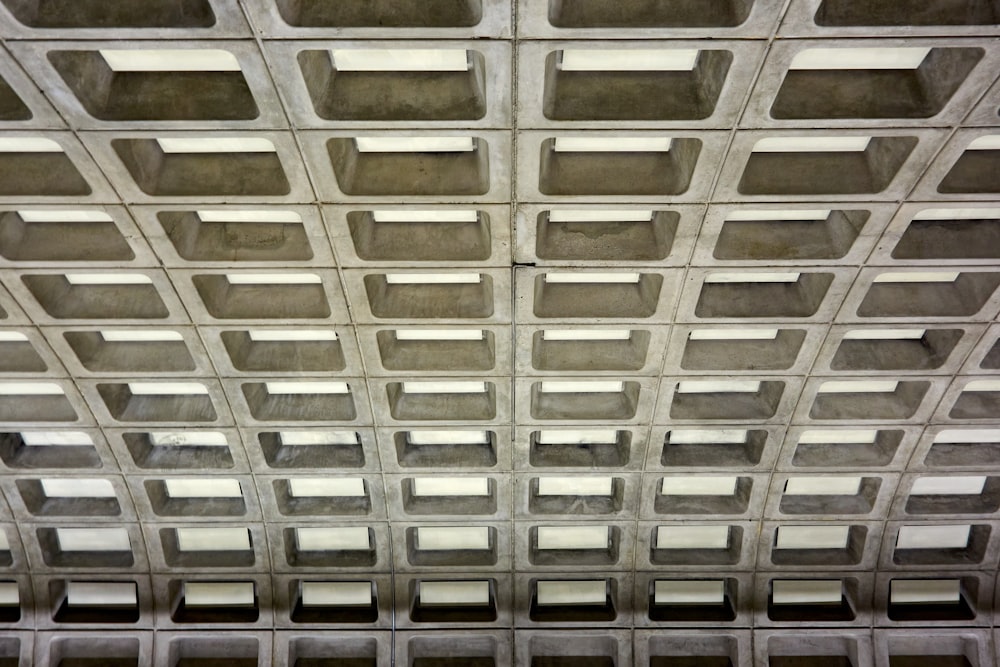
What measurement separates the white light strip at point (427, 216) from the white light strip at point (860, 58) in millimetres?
7223

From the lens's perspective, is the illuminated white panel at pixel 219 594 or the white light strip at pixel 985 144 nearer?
the white light strip at pixel 985 144

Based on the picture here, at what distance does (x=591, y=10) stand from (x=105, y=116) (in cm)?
906

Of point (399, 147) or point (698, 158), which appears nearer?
point (698, 158)

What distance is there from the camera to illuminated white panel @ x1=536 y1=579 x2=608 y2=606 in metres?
25.8

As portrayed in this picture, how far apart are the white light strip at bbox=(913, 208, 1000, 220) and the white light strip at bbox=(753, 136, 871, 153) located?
217cm

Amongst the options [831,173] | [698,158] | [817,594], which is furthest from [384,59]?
[817,594]

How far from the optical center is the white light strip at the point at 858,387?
21.5 meters

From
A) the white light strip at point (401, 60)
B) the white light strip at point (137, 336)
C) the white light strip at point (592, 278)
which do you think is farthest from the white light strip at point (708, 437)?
the white light strip at point (137, 336)

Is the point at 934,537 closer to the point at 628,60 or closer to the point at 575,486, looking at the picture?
the point at 575,486

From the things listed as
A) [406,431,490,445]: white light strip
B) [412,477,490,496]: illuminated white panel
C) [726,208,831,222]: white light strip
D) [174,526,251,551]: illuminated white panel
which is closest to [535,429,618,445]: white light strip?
[406,431,490,445]: white light strip

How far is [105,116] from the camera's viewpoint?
566 inches

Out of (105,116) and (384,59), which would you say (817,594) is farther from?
(105,116)

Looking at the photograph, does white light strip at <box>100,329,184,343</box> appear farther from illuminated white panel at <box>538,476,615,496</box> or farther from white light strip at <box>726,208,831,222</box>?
white light strip at <box>726,208,831,222</box>

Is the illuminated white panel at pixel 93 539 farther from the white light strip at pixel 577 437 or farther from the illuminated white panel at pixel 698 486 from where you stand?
the illuminated white panel at pixel 698 486
